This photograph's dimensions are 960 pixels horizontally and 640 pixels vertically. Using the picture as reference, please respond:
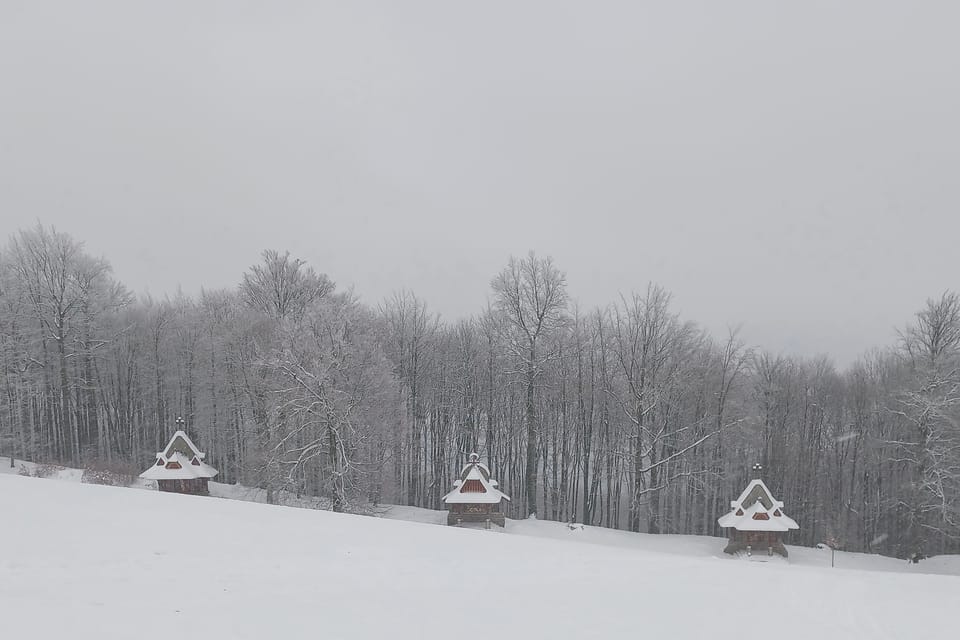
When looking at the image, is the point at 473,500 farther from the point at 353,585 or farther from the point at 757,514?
the point at 353,585

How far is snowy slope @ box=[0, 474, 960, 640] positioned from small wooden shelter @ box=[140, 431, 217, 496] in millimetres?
19017

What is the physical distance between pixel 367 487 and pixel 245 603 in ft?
67.5

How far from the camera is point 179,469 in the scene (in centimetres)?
3212

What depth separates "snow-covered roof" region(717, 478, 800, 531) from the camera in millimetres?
27453

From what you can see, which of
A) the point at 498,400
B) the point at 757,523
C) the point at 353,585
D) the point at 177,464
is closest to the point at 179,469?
the point at 177,464

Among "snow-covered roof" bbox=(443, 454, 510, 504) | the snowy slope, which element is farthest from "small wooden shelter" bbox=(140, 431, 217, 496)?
the snowy slope

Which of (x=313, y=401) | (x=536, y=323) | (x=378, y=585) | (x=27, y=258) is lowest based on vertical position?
(x=378, y=585)

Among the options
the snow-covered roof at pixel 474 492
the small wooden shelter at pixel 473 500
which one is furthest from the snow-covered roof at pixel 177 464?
the snow-covered roof at pixel 474 492

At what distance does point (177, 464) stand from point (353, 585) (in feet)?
93.3

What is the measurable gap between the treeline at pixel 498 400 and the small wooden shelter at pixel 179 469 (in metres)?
3.19

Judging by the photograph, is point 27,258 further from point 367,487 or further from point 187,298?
point 367,487

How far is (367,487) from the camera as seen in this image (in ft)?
90.9

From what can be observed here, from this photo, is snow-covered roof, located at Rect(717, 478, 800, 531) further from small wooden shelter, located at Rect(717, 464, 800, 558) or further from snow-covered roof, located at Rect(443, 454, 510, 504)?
snow-covered roof, located at Rect(443, 454, 510, 504)

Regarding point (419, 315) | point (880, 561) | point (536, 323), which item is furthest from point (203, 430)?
point (880, 561)
